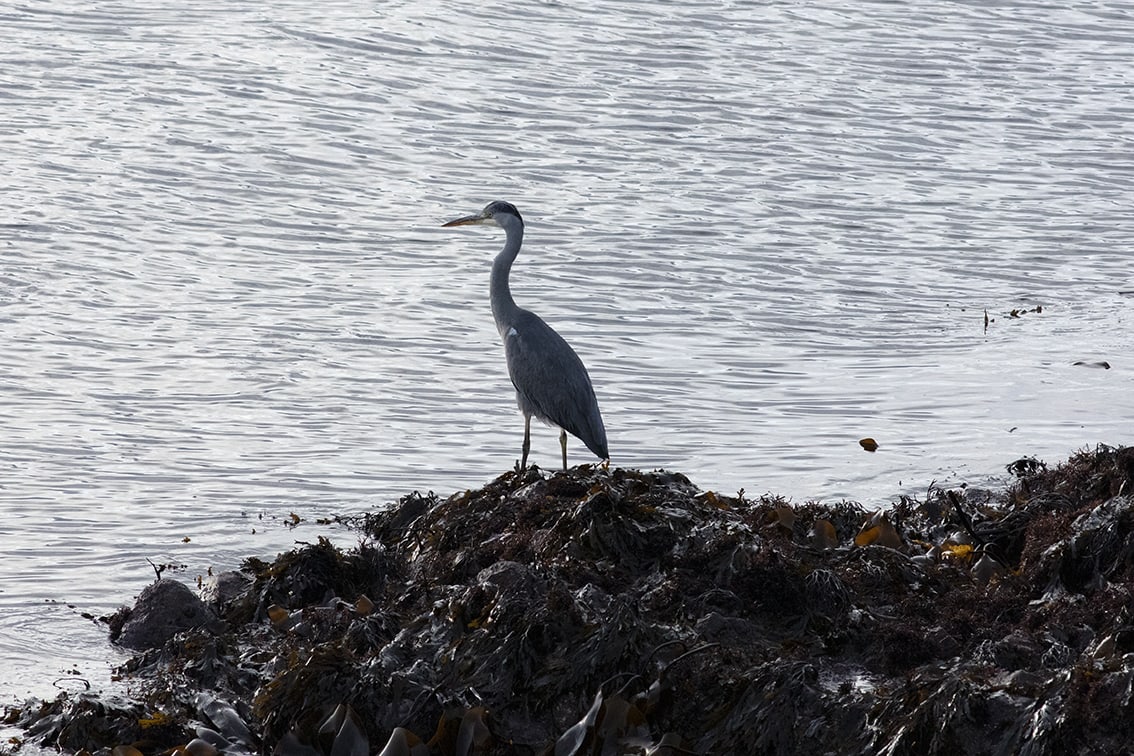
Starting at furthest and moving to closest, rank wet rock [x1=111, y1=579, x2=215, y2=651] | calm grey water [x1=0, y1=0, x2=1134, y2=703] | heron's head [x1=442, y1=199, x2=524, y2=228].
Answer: heron's head [x1=442, y1=199, x2=524, y2=228] → calm grey water [x1=0, y1=0, x2=1134, y2=703] → wet rock [x1=111, y1=579, x2=215, y2=651]

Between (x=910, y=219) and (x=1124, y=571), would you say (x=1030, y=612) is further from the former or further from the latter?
(x=910, y=219)

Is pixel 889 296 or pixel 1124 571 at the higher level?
pixel 1124 571

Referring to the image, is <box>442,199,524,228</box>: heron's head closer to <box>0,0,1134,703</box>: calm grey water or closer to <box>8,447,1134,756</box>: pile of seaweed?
<box>0,0,1134,703</box>: calm grey water

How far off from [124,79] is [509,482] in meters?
12.0

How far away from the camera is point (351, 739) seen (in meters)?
4.10

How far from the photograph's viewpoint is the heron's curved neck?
26.5 feet

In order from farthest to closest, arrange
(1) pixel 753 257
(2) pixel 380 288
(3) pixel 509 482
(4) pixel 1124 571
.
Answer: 1. (1) pixel 753 257
2. (2) pixel 380 288
3. (3) pixel 509 482
4. (4) pixel 1124 571

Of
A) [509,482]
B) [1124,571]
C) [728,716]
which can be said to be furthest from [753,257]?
[728,716]

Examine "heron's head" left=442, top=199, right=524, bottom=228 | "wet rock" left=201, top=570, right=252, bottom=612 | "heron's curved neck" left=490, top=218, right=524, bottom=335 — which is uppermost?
"heron's head" left=442, top=199, right=524, bottom=228

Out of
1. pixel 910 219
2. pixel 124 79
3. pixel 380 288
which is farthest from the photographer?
pixel 124 79

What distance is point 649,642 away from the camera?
14.1 ft

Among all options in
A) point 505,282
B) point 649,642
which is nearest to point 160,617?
point 649,642

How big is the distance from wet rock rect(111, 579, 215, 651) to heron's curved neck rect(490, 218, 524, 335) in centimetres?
304

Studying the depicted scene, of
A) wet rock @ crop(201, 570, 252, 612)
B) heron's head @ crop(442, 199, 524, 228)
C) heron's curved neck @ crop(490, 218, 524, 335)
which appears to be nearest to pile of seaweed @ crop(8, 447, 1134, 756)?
wet rock @ crop(201, 570, 252, 612)
